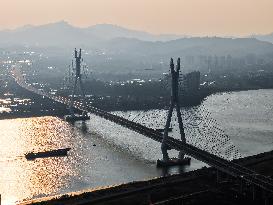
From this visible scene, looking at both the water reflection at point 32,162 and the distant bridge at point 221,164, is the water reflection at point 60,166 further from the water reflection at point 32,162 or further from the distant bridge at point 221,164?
the distant bridge at point 221,164

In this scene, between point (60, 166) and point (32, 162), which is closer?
point (60, 166)

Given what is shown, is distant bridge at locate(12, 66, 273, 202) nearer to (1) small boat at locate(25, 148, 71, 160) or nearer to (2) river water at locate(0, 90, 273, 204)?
(2) river water at locate(0, 90, 273, 204)

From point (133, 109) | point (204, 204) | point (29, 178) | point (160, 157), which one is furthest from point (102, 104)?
point (204, 204)

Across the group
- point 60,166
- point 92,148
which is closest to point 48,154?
point 60,166

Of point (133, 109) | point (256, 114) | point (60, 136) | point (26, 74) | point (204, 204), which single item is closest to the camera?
point (204, 204)

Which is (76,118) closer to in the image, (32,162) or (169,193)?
(32,162)

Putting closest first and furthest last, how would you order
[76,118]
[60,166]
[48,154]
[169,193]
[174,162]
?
1. [169,193]
2. [174,162]
3. [60,166]
4. [48,154]
5. [76,118]

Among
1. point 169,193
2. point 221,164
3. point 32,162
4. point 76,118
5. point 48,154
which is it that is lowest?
point 32,162

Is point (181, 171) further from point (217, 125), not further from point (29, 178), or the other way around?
point (217, 125)
